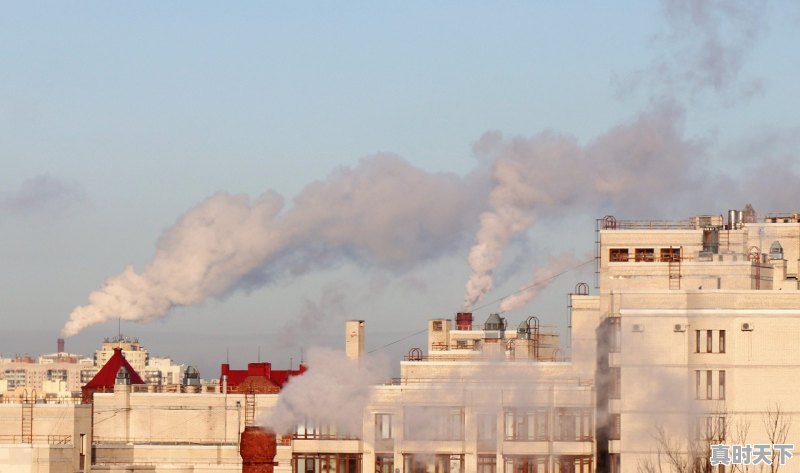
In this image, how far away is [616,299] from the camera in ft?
341

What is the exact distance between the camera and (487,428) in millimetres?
112062

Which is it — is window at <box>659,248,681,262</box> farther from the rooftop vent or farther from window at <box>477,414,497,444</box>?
window at <box>477,414,497,444</box>

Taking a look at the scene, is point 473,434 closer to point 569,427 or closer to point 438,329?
point 569,427

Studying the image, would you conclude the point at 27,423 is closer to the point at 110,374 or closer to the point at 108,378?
the point at 108,378

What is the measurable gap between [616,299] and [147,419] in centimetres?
4466

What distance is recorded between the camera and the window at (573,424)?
11044 centimetres

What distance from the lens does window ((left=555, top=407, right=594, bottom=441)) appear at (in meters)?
110

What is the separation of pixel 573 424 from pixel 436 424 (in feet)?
27.4

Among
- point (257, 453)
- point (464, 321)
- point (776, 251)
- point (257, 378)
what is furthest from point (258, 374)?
point (257, 453)

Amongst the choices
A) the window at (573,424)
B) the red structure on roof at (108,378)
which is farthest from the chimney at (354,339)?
the red structure on roof at (108,378)

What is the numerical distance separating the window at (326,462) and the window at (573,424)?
41.1ft

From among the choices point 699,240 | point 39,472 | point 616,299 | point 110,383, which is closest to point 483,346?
point 699,240

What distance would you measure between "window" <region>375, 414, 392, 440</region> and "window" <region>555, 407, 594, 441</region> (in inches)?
401

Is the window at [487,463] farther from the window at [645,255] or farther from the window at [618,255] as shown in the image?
the window at [645,255]
